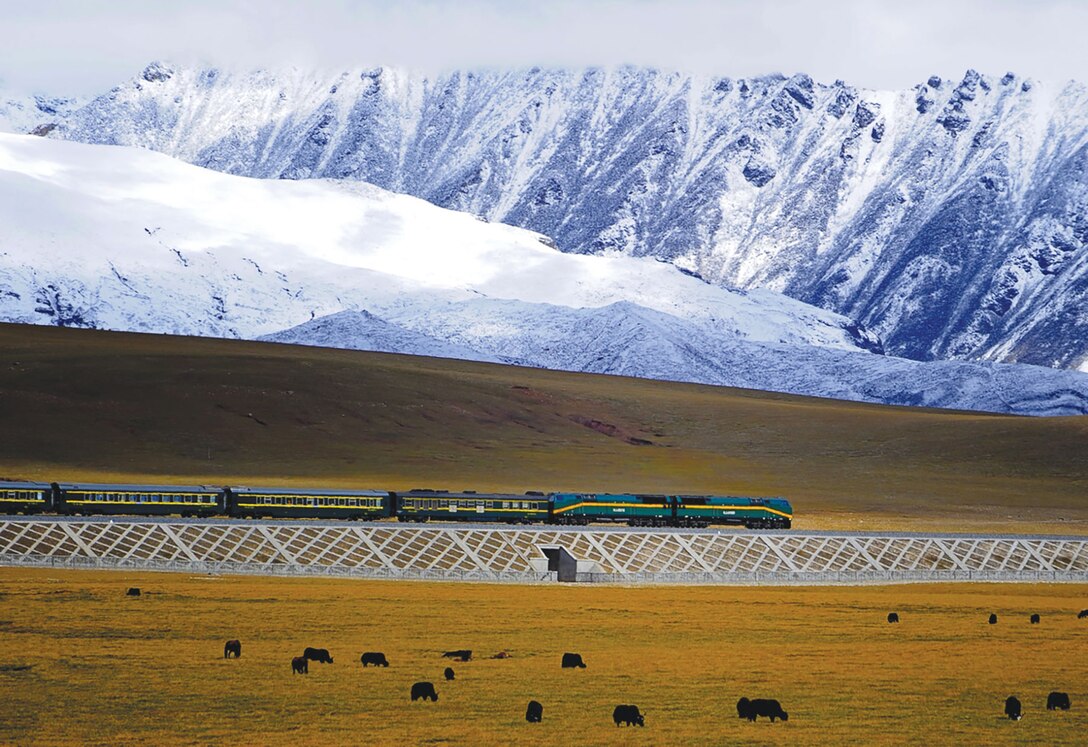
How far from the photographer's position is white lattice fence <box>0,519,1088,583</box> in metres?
98.8

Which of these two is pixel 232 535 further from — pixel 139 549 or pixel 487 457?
pixel 487 457

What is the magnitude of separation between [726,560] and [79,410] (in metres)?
108

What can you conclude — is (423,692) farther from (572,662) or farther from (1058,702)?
(1058,702)

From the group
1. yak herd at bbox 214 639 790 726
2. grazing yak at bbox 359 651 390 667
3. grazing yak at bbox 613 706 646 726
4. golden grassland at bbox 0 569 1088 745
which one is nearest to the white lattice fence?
golden grassland at bbox 0 569 1088 745

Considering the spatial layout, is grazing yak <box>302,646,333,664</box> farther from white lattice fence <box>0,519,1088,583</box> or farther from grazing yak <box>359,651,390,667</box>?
white lattice fence <box>0,519,1088,583</box>

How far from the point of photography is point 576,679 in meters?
56.9

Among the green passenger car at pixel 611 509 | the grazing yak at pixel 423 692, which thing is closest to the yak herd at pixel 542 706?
the grazing yak at pixel 423 692

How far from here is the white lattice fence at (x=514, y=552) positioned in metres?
98.8

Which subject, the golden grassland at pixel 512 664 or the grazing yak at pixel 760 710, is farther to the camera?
the grazing yak at pixel 760 710

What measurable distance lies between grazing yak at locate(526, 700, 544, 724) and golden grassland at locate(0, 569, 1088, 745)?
0.44 meters

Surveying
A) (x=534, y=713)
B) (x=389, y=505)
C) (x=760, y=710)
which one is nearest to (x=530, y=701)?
(x=534, y=713)

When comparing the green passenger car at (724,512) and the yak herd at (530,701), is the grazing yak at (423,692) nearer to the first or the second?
the yak herd at (530,701)

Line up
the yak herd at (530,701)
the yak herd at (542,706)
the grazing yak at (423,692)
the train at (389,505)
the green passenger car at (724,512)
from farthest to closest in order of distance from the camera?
the green passenger car at (724,512)
the train at (389,505)
the grazing yak at (423,692)
the yak herd at (542,706)
the yak herd at (530,701)

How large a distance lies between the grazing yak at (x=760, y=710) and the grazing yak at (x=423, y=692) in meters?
8.94
